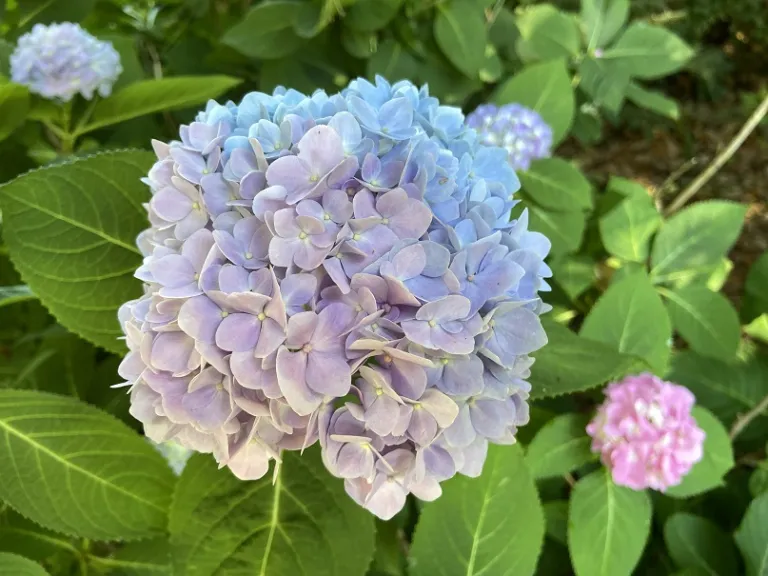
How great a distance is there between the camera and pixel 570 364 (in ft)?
1.97

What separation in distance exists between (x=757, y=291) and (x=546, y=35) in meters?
0.59

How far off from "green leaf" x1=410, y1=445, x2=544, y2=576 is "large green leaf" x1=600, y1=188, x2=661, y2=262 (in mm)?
588

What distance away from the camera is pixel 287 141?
44 centimetres

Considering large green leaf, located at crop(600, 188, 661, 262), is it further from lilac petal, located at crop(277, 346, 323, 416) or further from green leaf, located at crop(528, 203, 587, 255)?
lilac petal, located at crop(277, 346, 323, 416)

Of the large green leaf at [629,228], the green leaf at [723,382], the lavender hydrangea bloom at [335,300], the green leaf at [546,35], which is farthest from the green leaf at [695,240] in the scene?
the lavender hydrangea bloom at [335,300]

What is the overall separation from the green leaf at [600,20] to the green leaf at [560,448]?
0.68 metres

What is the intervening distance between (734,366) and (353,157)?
3.04ft

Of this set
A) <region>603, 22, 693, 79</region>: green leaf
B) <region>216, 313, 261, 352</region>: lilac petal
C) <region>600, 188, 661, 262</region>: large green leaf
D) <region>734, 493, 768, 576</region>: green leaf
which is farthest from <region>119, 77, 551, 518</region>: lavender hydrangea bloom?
<region>603, 22, 693, 79</region>: green leaf

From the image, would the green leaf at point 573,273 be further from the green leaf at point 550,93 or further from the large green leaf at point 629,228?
the green leaf at point 550,93

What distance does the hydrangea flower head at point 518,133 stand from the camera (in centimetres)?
94

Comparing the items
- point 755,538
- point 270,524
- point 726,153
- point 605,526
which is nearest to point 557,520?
point 605,526

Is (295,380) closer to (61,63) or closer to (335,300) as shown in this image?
(335,300)

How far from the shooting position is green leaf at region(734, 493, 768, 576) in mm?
794

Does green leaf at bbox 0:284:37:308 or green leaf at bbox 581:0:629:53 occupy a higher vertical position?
green leaf at bbox 581:0:629:53
